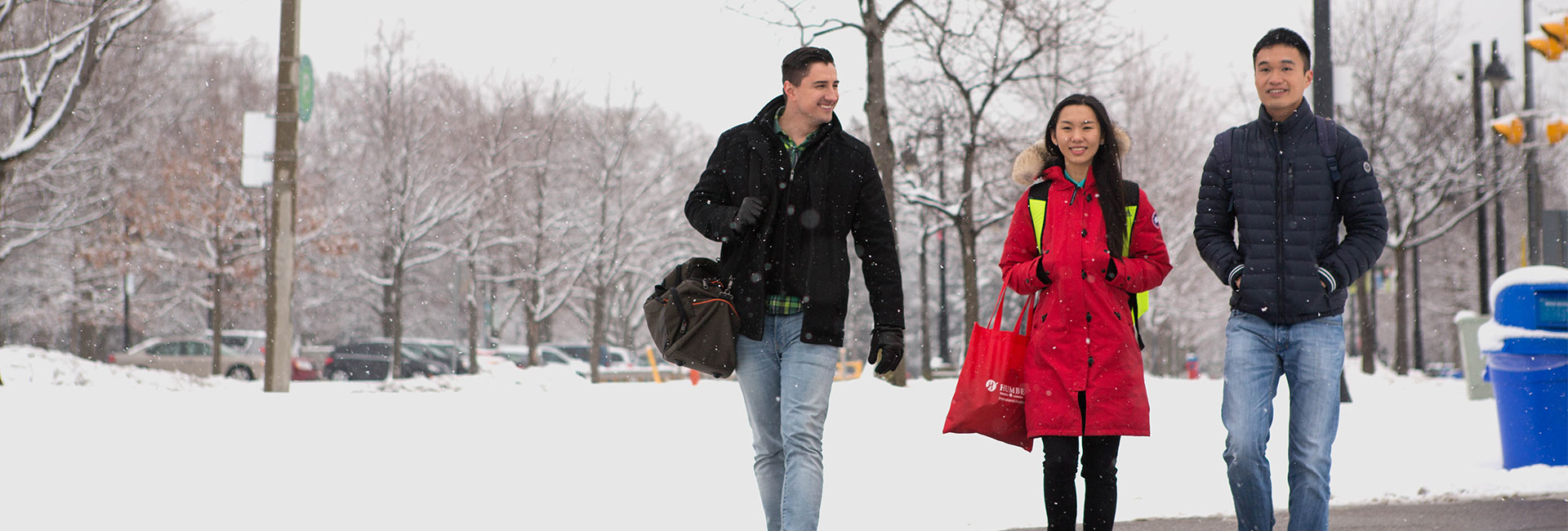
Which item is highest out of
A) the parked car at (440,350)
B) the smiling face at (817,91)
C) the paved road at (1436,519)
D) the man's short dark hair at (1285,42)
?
the man's short dark hair at (1285,42)

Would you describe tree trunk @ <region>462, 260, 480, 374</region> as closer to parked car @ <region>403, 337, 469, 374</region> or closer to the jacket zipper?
parked car @ <region>403, 337, 469, 374</region>

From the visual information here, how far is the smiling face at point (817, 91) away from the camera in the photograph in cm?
386

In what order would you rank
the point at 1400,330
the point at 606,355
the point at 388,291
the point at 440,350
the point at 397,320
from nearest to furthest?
1. the point at 397,320
2. the point at 1400,330
3. the point at 388,291
4. the point at 440,350
5. the point at 606,355

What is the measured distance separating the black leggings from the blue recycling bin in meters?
4.48

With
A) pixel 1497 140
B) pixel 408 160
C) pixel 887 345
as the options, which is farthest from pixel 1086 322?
pixel 408 160

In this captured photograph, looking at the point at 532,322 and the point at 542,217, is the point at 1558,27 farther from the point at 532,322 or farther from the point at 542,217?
the point at 532,322

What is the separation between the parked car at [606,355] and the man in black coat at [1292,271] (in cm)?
3110

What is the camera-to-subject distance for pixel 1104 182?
4.18 m

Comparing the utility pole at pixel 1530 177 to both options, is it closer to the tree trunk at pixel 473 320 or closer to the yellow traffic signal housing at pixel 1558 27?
the yellow traffic signal housing at pixel 1558 27

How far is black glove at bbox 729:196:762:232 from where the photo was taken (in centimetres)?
373

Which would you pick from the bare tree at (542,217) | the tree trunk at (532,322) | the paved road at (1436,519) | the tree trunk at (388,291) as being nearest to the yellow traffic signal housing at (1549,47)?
the paved road at (1436,519)

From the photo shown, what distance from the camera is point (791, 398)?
3855 millimetres

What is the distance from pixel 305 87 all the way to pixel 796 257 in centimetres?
1099

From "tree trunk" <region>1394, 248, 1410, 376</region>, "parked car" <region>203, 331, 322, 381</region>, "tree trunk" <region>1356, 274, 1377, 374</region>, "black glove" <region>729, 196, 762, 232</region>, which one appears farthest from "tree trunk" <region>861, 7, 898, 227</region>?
"parked car" <region>203, 331, 322, 381</region>
